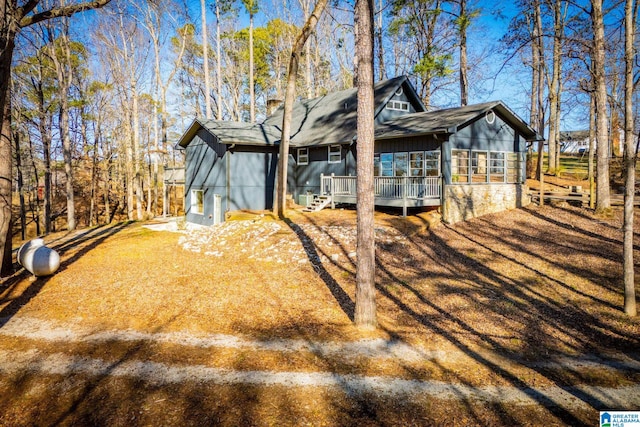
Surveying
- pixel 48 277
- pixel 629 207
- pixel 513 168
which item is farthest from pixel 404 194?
pixel 48 277

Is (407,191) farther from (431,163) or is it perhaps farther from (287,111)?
(287,111)

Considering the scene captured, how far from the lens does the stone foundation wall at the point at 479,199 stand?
16609 mm

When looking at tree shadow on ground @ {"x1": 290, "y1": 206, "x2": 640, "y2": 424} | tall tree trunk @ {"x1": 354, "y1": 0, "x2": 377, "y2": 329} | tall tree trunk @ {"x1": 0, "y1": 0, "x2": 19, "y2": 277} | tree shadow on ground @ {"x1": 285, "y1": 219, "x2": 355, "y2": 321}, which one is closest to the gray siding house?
tree shadow on ground @ {"x1": 290, "y1": 206, "x2": 640, "y2": 424}

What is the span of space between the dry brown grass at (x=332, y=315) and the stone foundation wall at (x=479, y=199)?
141 centimetres

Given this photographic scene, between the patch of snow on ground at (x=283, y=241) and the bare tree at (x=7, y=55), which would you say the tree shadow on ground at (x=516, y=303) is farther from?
the bare tree at (x=7, y=55)

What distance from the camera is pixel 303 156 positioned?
2170 cm

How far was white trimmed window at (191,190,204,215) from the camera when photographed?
22.3 metres

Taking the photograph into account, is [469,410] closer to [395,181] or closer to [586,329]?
[586,329]

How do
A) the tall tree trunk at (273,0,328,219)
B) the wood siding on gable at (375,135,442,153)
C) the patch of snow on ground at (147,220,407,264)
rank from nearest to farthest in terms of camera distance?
the patch of snow on ground at (147,220,407,264) → the tall tree trunk at (273,0,328,219) → the wood siding on gable at (375,135,442,153)

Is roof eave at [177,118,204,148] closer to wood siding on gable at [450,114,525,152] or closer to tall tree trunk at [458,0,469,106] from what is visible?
wood siding on gable at [450,114,525,152]

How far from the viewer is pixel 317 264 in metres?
11.4

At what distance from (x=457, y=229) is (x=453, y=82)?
16475 mm

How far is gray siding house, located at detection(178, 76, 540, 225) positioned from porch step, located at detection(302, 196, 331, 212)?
225mm

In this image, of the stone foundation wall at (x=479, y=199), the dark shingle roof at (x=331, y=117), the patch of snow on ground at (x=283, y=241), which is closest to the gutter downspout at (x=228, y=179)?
the patch of snow on ground at (x=283, y=241)
